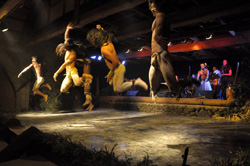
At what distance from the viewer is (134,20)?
6629 mm

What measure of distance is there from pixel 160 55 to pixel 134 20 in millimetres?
4234

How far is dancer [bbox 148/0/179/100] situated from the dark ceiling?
51.7 inches

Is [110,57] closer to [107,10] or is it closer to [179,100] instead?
[107,10]

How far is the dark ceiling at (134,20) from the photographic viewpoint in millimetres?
4617

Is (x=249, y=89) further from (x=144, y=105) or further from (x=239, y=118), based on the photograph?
(x=144, y=105)

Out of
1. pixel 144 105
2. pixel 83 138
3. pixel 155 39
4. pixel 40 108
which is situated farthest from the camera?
pixel 40 108

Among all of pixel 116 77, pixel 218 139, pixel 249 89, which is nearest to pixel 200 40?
pixel 249 89

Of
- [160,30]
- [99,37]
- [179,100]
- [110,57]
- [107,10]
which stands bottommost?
[179,100]

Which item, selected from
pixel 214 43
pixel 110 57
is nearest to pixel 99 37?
pixel 110 57

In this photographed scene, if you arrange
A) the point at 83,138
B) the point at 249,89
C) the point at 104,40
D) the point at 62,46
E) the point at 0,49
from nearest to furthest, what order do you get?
the point at 104,40, the point at 83,138, the point at 62,46, the point at 249,89, the point at 0,49

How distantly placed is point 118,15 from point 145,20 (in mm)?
941

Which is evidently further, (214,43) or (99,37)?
(214,43)

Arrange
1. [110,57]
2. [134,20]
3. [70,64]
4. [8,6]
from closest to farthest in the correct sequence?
[110,57]
[70,64]
[8,6]
[134,20]

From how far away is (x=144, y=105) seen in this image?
941 cm
